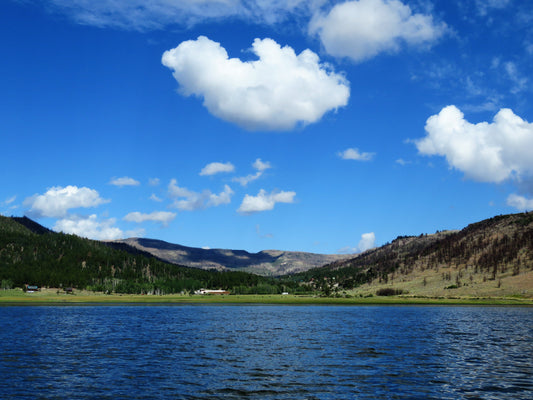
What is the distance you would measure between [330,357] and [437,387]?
17520mm

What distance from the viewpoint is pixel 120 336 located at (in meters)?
75.8

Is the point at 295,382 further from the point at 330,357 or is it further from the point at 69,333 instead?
the point at 69,333

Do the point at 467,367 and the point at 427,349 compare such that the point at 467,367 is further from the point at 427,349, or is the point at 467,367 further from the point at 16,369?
the point at 16,369

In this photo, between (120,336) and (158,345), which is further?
(120,336)

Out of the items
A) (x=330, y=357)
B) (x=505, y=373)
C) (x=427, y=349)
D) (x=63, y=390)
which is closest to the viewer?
(x=63, y=390)

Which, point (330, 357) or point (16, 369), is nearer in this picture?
point (16, 369)

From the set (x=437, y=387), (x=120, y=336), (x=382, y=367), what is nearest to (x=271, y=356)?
(x=382, y=367)

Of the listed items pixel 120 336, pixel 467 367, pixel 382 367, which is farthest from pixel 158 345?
pixel 467 367

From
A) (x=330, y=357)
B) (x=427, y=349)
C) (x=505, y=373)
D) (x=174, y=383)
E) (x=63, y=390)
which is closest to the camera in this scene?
(x=63, y=390)

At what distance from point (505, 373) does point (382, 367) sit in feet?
35.6

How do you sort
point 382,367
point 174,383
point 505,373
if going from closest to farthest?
point 174,383 → point 505,373 → point 382,367

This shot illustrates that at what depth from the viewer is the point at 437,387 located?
123 feet

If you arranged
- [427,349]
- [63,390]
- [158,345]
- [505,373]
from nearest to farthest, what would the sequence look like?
[63,390] → [505,373] → [427,349] → [158,345]

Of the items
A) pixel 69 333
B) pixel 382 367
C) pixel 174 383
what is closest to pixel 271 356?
pixel 382 367
